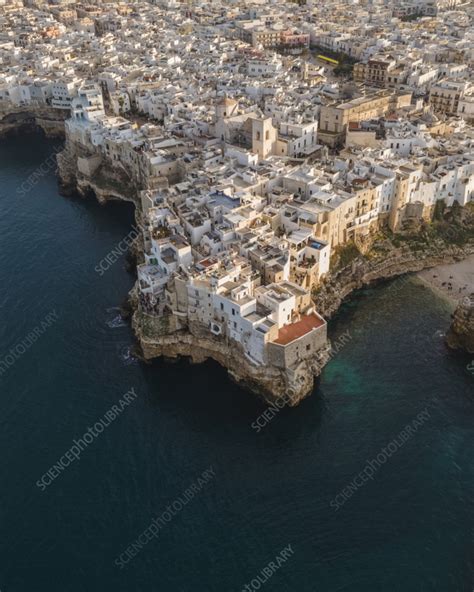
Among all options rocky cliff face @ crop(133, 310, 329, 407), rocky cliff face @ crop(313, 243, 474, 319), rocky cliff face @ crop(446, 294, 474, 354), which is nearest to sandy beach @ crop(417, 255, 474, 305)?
rocky cliff face @ crop(313, 243, 474, 319)

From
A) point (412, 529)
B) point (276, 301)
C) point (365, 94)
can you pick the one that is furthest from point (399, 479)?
point (365, 94)

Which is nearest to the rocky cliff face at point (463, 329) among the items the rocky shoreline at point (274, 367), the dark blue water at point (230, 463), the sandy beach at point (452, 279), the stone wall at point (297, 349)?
the dark blue water at point (230, 463)

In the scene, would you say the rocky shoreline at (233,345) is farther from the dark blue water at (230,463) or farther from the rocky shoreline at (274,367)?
the dark blue water at (230,463)

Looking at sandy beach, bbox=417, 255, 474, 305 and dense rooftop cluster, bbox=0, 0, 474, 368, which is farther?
sandy beach, bbox=417, 255, 474, 305

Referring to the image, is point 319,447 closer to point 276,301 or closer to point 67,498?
point 276,301

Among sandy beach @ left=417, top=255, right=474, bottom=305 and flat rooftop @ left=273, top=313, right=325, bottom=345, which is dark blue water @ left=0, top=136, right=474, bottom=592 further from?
flat rooftop @ left=273, top=313, right=325, bottom=345

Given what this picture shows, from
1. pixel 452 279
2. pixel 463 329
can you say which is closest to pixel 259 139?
pixel 452 279
